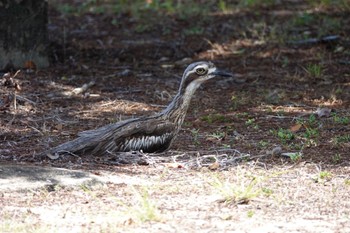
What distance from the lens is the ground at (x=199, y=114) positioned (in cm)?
594

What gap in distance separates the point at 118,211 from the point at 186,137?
97.5 inches

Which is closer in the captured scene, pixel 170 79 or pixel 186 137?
pixel 186 137

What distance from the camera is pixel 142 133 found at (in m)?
7.53

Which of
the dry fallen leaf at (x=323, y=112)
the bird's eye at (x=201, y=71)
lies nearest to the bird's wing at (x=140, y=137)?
the bird's eye at (x=201, y=71)

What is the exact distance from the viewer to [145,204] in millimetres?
5715

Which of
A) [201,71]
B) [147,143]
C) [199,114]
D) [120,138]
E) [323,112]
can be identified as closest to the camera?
[120,138]

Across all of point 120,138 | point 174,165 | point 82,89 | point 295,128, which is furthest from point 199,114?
point 174,165

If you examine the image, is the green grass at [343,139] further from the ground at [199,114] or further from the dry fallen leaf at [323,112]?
the dry fallen leaf at [323,112]

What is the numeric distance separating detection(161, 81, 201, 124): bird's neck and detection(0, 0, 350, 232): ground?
262mm

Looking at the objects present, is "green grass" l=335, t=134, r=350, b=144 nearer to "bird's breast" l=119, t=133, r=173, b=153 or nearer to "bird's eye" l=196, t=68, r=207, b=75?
"bird's eye" l=196, t=68, r=207, b=75

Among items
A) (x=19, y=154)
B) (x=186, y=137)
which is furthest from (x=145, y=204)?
(x=186, y=137)

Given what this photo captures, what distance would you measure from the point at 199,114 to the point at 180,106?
1.41 meters

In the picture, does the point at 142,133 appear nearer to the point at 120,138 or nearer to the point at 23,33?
the point at 120,138

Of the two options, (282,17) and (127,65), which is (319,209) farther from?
(282,17)
